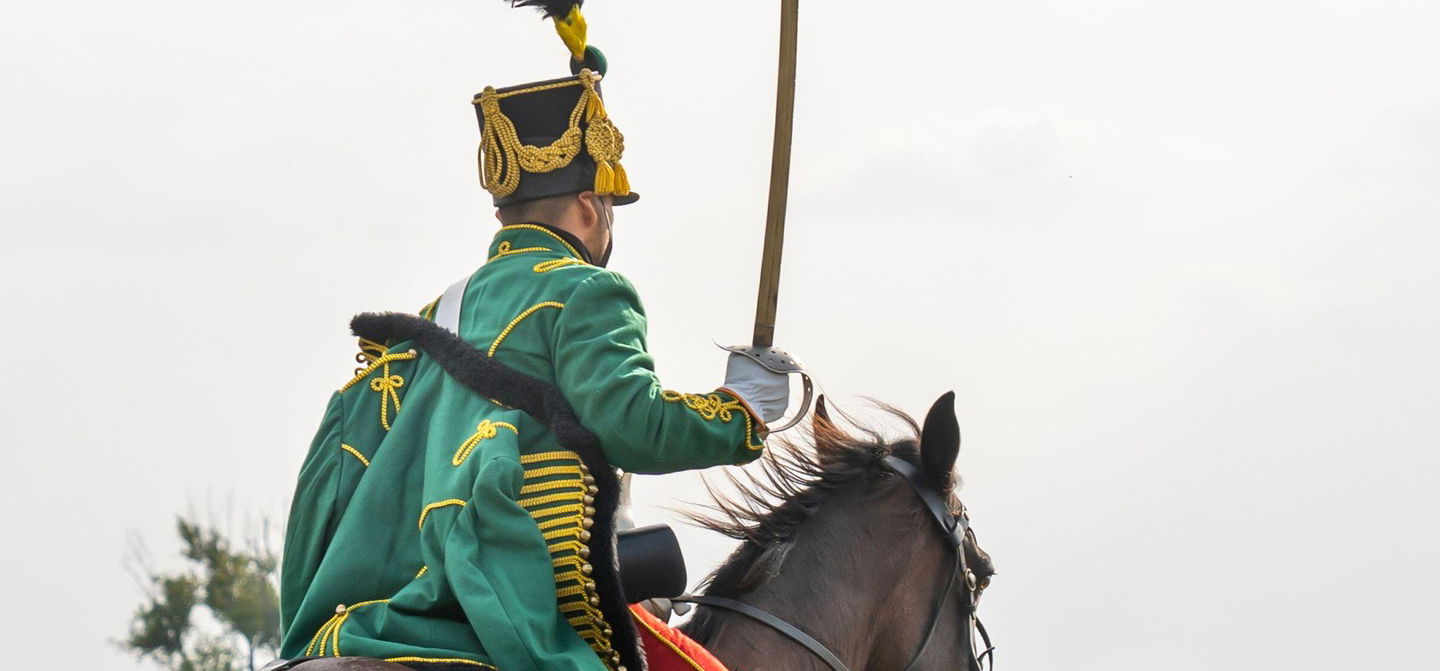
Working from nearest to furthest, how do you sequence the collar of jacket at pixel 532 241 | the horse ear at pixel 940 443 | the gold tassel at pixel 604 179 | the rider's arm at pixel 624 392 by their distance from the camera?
the rider's arm at pixel 624 392
the collar of jacket at pixel 532 241
the gold tassel at pixel 604 179
the horse ear at pixel 940 443

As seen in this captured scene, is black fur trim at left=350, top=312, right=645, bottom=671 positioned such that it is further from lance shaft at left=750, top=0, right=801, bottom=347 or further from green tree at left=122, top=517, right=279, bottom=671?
green tree at left=122, top=517, right=279, bottom=671

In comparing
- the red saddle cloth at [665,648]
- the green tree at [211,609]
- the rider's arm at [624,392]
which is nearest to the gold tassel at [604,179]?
the rider's arm at [624,392]

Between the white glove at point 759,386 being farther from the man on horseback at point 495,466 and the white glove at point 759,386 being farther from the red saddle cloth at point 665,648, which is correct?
the red saddle cloth at point 665,648

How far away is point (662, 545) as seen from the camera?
19.0 feet

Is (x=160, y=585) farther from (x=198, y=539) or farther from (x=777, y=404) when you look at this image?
(x=777, y=404)

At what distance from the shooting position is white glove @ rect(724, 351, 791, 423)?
5684 mm

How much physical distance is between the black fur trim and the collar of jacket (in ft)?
1.23

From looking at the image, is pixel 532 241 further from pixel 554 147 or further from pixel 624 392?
pixel 624 392

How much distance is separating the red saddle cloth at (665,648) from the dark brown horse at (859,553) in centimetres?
72

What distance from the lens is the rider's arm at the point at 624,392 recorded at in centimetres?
516

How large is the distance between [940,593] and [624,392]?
2.19 m

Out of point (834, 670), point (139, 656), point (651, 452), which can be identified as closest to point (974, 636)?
point (834, 670)

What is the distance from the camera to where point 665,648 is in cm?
578

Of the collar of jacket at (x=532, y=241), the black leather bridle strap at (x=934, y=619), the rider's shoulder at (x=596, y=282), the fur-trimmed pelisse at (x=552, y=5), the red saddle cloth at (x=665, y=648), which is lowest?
the red saddle cloth at (x=665, y=648)
